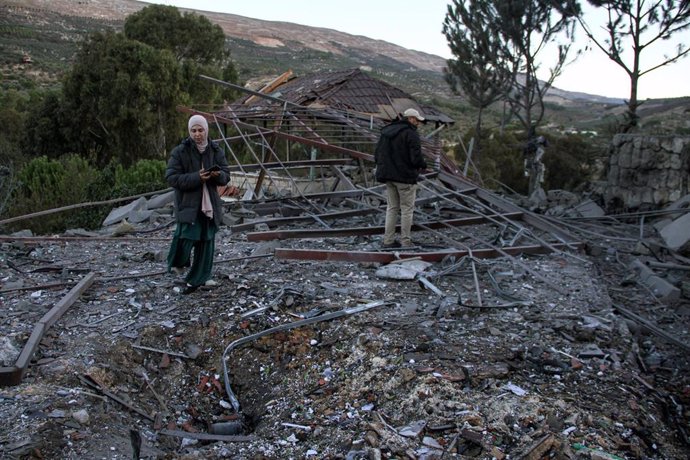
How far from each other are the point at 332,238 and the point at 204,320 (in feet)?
11.4

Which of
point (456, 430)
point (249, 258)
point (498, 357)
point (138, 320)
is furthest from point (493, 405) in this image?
point (249, 258)

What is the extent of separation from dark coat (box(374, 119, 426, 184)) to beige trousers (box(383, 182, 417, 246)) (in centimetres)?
16

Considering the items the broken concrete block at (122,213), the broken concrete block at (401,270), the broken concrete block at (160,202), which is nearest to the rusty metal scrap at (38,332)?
the broken concrete block at (401,270)

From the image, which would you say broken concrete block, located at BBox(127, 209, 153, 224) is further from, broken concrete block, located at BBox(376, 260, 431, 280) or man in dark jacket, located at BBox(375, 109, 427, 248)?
broken concrete block, located at BBox(376, 260, 431, 280)

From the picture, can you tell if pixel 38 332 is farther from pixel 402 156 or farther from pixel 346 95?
pixel 346 95

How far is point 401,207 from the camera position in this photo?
757 cm

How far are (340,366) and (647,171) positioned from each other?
939 cm

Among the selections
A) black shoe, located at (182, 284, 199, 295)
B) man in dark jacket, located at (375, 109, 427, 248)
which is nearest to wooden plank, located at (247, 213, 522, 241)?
man in dark jacket, located at (375, 109, 427, 248)

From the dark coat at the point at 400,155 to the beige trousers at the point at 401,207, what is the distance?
6.1 inches

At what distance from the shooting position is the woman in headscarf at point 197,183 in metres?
A: 5.37

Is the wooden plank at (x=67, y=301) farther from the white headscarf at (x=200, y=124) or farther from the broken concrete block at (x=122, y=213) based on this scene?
the broken concrete block at (x=122, y=213)

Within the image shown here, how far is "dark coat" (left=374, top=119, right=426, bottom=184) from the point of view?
7172mm

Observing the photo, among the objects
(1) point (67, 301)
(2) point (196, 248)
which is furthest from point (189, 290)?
(1) point (67, 301)

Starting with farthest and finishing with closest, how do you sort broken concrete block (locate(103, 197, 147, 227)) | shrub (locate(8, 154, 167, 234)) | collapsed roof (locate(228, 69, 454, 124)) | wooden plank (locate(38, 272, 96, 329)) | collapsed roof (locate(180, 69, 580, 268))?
1. collapsed roof (locate(228, 69, 454, 124))
2. shrub (locate(8, 154, 167, 234))
3. broken concrete block (locate(103, 197, 147, 227))
4. collapsed roof (locate(180, 69, 580, 268))
5. wooden plank (locate(38, 272, 96, 329))
